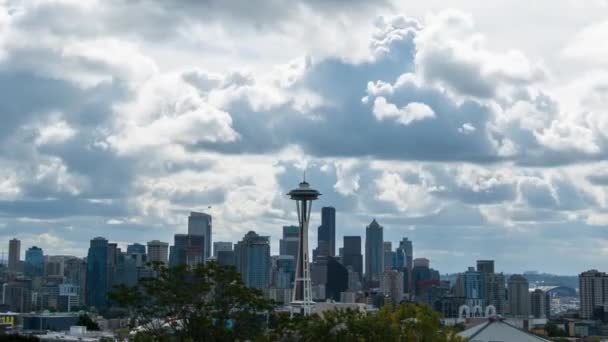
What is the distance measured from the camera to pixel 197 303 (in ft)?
196

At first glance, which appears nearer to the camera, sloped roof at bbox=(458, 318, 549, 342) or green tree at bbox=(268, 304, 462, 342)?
green tree at bbox=(268, 304, 462, 342)

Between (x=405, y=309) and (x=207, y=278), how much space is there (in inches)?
673

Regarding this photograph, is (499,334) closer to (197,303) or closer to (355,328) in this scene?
(355,328)

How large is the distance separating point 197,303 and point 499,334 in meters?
43.0

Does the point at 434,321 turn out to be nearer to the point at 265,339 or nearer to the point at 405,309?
the point at 405,309

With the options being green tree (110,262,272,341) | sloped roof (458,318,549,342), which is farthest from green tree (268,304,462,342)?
sloped roof (458,318,549,342)

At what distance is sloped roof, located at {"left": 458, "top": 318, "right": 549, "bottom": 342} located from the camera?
308 ft

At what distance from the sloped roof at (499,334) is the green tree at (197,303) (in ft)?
122

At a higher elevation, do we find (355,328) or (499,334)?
(355,328)

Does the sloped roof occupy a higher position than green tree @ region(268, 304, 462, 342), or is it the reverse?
green tree @ region(268, 304, 462, 342)

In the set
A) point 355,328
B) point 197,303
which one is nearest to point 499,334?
point 355,328

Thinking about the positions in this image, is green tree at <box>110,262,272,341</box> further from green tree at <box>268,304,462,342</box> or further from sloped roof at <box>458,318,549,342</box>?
sloped roof at <box>458,318,549,342</box>

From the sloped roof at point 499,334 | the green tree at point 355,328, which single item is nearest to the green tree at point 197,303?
the green tree at point 355,328

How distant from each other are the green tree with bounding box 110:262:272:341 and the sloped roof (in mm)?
37247
